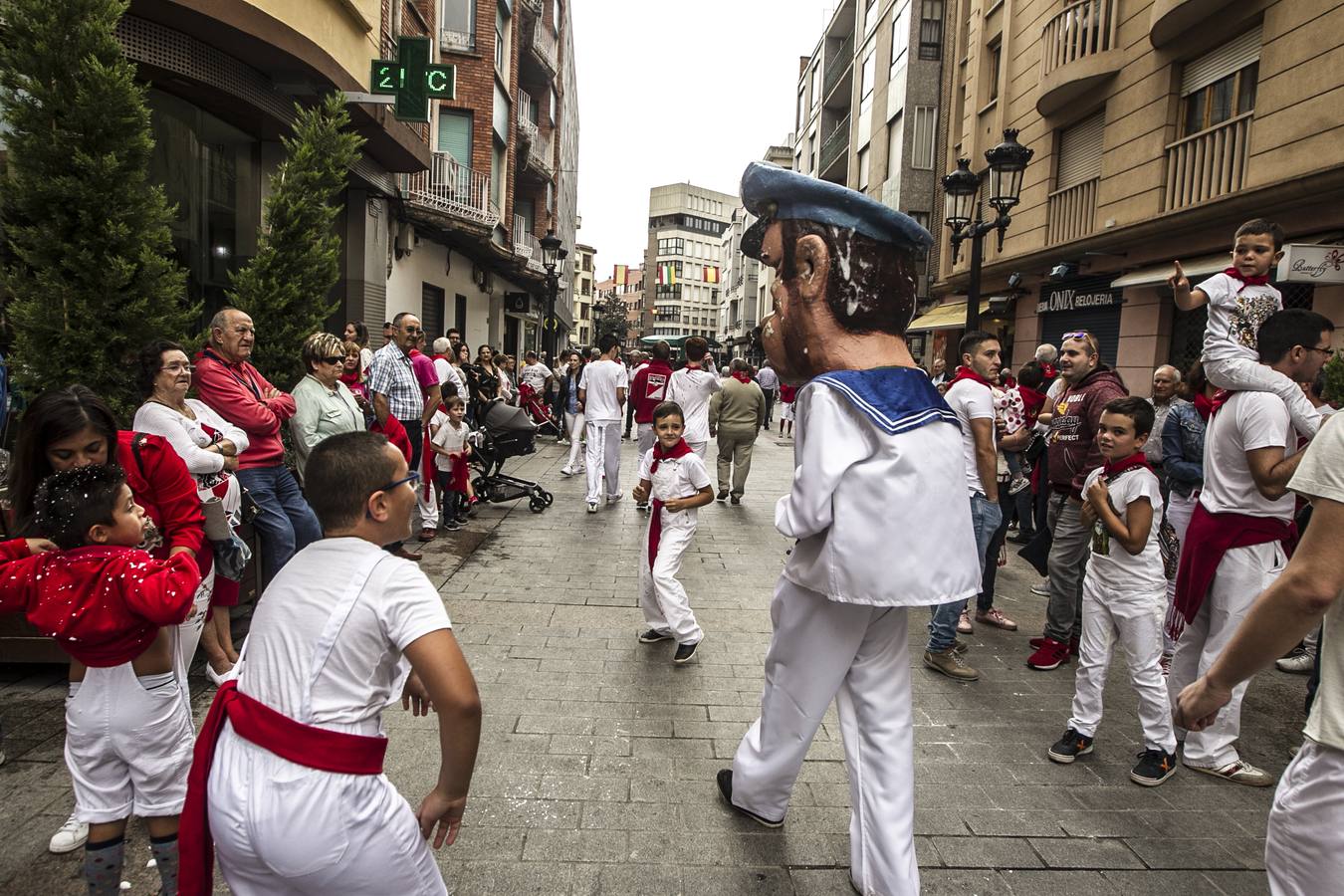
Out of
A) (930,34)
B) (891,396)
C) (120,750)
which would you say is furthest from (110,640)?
(930,34)

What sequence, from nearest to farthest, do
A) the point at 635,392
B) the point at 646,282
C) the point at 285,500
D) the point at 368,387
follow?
the point at 285,500
the point at 368,387
the point at 635,392
the point at 646,282

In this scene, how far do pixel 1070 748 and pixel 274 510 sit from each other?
4.41m

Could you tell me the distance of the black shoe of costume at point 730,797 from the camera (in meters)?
3.07

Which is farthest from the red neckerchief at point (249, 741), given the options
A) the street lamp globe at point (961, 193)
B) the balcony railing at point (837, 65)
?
the balcony railing at point (837, 65)

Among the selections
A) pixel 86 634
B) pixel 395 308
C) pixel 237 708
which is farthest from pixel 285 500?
pixel 395 308

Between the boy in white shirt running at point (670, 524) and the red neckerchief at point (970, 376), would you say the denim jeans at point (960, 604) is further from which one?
the boy in white shirt running at point (670, 524)

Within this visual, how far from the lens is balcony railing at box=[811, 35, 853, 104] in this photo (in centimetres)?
3262

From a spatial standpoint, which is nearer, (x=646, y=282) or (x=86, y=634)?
(x=86, y=634)

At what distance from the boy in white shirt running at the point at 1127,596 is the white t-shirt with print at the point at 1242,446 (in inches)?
10.5

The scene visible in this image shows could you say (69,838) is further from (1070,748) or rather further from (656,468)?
(1070,748)

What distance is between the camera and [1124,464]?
382 centimetres

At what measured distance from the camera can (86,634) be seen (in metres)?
2.24

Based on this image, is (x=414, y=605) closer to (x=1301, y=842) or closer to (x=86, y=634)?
(x=86, y=634)

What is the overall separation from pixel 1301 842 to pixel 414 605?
6.47 feet
